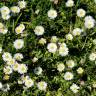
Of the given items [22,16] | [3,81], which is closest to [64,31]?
[22,16]

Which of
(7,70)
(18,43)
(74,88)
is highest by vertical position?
(18,43)

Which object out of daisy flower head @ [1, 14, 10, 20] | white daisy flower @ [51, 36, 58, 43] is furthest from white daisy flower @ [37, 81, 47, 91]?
daisy flower head @ [1, 14, 10, 20]

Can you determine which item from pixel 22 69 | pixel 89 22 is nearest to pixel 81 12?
pixel 89 22

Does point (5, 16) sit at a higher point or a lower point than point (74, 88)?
higher

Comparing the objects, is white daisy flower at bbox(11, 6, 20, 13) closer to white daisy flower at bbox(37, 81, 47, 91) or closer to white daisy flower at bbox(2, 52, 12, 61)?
white daisy flower at bbox(2, 52, 12, 61)

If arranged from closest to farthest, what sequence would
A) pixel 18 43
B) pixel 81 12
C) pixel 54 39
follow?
pixel 18 43
pixel 54 39
pixel 81 12

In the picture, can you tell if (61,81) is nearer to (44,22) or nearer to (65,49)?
(65,49)

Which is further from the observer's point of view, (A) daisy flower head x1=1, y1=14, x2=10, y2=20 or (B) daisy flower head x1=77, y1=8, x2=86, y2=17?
(B) daisy flower head x1=77, y1=8, x2=86, y2=17

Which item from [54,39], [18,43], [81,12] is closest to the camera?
[18,43]

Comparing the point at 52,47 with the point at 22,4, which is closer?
the point at 52,47

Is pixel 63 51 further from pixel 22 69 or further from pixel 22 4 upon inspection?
pixel 22 4

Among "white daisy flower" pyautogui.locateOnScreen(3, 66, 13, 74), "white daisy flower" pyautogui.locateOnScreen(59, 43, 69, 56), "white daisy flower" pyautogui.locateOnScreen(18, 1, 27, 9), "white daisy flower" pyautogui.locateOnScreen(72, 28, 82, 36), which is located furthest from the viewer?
"white daisy flower" pyautogui.locateOnScreen(18, 1, 27, 9)
